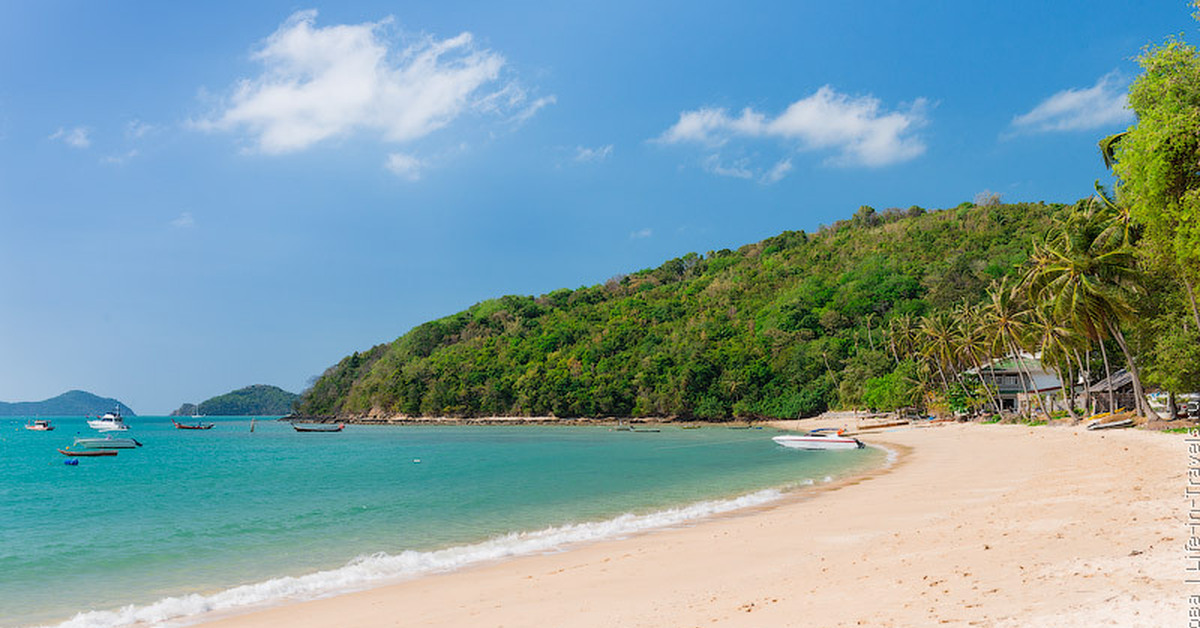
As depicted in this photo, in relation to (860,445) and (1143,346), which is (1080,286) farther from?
(860,445)

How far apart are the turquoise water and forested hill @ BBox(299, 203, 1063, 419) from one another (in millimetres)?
70015

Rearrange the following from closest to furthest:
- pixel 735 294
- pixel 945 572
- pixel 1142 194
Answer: pixel 945 572, pixel 1142 194, pixel 735 294

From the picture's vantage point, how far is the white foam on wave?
10.4 m

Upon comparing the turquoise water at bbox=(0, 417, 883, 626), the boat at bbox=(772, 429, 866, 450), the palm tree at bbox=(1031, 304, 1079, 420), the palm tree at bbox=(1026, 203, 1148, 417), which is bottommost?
the boat at bbox=(772, 429, 866, 450)

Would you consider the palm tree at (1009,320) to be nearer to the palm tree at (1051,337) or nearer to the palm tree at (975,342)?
the palm tree at (1051,337)

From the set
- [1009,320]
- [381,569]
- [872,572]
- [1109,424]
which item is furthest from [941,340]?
[381,569]

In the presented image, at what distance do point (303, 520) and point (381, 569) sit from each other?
9.55 metres

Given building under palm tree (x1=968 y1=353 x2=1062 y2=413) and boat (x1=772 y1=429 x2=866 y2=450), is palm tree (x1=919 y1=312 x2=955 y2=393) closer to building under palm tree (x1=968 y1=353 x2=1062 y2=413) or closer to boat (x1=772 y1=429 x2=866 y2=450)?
building under palm tree (x1=968 y1=353 x2=1062 y2=413)

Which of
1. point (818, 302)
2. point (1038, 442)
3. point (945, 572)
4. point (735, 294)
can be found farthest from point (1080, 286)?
point (735, 294)

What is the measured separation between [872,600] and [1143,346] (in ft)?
134

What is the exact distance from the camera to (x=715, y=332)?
435 ft

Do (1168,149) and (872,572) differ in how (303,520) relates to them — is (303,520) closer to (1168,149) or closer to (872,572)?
(872,572)

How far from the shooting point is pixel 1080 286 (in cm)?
3366

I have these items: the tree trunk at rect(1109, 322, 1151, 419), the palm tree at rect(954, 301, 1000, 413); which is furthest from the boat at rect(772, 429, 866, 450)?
the palm tree at rect(954, 301, 1000, 413)
